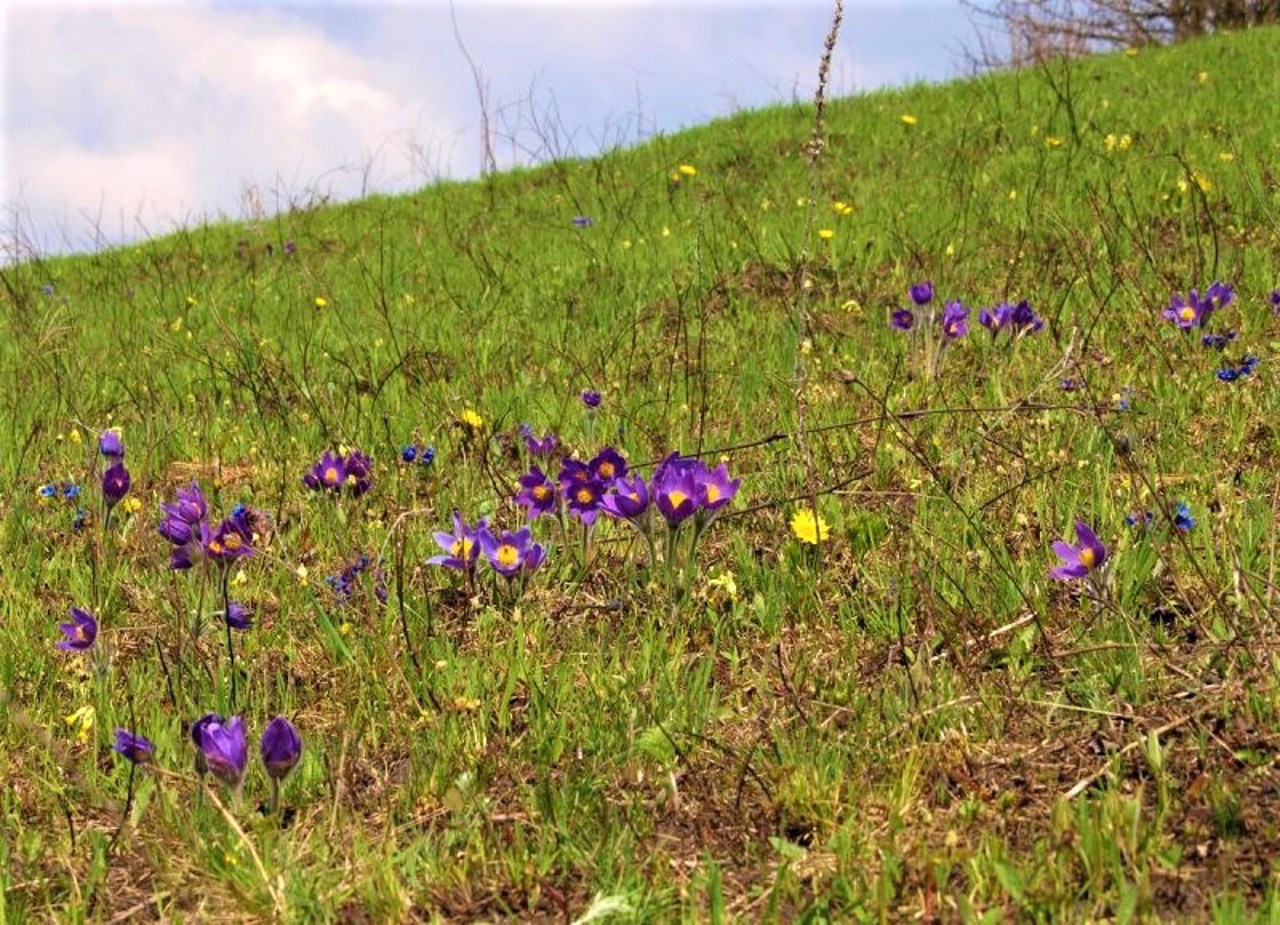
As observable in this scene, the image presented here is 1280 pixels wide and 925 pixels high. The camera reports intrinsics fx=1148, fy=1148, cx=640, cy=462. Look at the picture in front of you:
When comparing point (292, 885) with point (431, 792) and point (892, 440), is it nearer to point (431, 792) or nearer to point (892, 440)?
point (431, 792)

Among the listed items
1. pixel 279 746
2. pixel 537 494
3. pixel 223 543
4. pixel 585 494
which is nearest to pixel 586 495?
pixel 585 494

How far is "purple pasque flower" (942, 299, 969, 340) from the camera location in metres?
3.71

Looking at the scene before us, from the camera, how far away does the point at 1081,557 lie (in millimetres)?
2068

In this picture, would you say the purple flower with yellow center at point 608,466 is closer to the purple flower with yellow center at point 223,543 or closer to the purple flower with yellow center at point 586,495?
the purple flower with yellow center at point 586,495

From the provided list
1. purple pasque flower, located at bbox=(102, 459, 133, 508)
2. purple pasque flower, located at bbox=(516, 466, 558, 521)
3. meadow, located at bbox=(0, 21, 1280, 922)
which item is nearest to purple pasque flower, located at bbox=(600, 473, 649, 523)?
meadow, located at bbox=(0, 21, 1280, 922)

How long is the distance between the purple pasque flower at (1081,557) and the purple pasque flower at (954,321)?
1.72 metres

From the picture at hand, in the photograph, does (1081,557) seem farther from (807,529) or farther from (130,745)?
(130,745)

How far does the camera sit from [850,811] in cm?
173

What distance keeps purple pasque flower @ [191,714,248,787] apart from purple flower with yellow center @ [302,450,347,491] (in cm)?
129

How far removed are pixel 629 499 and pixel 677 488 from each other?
0.10 metres

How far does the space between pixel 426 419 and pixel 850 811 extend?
2493 millimetres

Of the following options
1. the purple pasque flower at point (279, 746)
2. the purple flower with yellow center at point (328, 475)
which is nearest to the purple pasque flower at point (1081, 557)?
the purple pasque flower at point (279, 746)

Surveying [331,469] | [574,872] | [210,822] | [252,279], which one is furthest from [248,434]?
[252,279]

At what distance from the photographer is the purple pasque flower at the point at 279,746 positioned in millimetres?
1737
